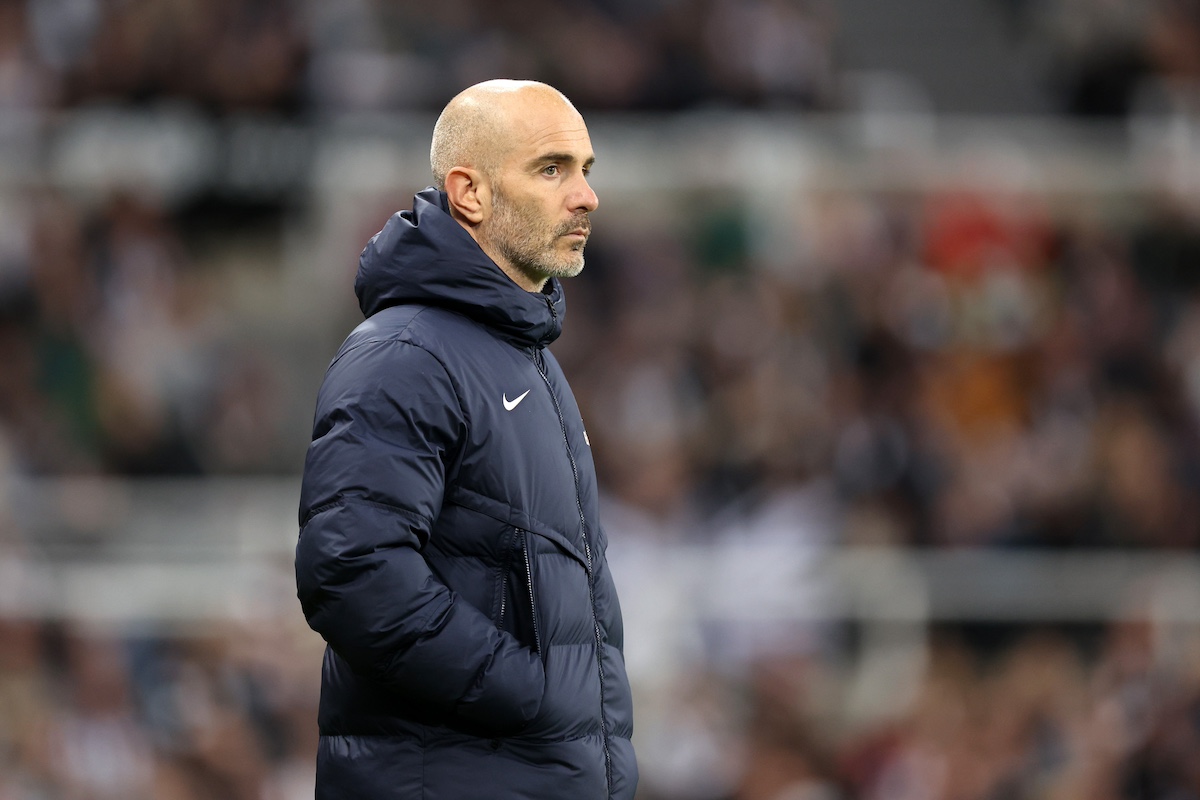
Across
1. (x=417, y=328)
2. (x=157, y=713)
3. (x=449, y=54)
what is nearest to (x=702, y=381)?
(x=449, y=54)

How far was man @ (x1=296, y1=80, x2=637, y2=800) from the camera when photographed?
8.52 ft

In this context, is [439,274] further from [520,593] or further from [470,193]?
[520,593]

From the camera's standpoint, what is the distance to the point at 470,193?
2881 mm

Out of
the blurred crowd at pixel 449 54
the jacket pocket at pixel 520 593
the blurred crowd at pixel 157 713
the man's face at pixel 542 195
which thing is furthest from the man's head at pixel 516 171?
the blurred crowd at pixel 449 54

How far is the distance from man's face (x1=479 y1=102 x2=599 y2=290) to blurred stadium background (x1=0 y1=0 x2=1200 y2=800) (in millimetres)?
4169

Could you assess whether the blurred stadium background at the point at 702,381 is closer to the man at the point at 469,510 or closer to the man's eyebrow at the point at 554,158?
the man at the point at 469,510

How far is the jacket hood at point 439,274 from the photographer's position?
2.83 m

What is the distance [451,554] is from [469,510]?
2.8 inches

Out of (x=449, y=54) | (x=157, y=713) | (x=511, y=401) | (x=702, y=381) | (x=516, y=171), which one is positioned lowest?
(x=157, y=713)

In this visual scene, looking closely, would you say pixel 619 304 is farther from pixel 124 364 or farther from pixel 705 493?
pixel 124 364

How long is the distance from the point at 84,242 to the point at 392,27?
2.06 metres

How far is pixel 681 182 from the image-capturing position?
871 cm

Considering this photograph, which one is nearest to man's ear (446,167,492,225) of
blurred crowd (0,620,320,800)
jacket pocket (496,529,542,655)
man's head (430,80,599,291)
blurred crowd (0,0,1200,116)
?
man's head (430,80,599,291)

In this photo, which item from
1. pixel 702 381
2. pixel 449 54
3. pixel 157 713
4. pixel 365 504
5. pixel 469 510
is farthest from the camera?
pixel 449 54
